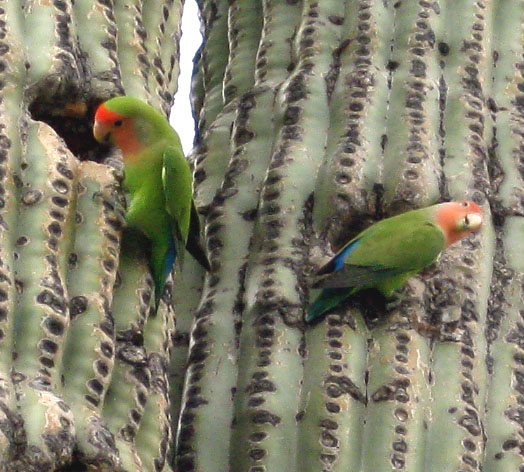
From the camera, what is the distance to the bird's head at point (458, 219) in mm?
3623

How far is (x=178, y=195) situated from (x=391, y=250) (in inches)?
25.9

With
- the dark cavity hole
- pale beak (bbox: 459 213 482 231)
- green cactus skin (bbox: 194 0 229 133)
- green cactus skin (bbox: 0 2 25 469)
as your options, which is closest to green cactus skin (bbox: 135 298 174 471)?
green cactus skin (bbox: 0 2 25 469)

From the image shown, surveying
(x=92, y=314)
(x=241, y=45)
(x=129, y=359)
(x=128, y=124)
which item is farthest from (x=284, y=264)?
(x=241, y=45)

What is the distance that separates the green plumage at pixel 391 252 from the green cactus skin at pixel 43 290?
843mm

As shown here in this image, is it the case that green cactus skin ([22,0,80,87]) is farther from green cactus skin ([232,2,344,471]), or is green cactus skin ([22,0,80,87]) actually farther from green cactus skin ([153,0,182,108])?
green cactus skin ([232,2,344,471])

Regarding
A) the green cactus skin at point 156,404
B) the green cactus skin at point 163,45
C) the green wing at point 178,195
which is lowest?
the green cactus skin at point 156,404

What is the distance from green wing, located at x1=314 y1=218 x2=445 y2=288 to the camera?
3711 mm

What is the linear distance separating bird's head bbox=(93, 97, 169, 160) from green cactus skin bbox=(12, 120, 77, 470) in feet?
0.70

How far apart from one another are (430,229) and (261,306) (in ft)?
1.67

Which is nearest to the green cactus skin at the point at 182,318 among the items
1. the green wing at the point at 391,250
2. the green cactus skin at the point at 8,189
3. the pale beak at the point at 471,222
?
the green wing at the point at 391,250

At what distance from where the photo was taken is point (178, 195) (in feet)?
11.5

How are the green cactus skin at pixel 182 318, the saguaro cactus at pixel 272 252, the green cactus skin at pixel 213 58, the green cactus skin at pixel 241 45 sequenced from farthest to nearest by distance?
the green cactus skin at pixel 213 58 < the green cactus skin at pixel 241 45 < the green cactus skin at pixel 182 318 < the saguaro cactus at pixel 272 252

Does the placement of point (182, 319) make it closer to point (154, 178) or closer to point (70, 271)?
point (154, 178)

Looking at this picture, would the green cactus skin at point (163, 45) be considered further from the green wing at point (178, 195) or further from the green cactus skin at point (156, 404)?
the green cactus skin at point (156, 404)
